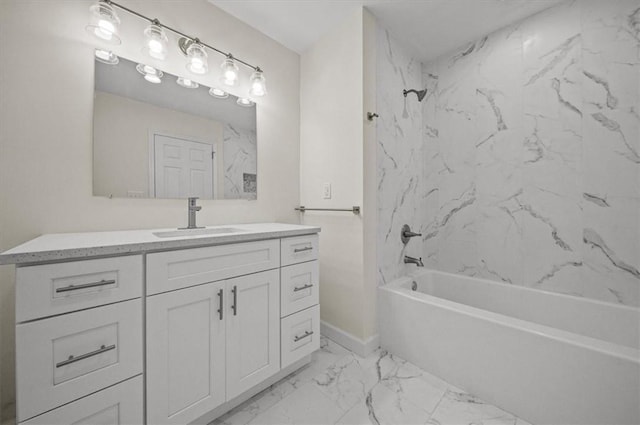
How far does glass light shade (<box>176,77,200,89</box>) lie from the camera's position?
150cm

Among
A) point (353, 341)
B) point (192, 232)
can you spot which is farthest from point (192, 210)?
point (353, 341)

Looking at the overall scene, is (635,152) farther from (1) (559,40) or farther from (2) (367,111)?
(2) (367,111)

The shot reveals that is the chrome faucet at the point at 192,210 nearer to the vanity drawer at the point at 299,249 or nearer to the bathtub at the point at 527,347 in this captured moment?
the vanity drawer at the point at 299,249

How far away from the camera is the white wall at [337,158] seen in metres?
1.69

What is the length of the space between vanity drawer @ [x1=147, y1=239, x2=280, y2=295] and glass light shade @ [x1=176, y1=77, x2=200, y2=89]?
1.11 metres

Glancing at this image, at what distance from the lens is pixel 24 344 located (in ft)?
2.33

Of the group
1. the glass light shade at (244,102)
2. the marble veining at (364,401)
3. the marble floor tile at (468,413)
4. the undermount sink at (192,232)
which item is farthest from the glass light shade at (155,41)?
the marble floor tile at (468,413)

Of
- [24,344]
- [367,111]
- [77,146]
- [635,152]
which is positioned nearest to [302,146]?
[367,111]

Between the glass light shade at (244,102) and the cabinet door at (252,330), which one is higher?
the glass light shade at (244,102)

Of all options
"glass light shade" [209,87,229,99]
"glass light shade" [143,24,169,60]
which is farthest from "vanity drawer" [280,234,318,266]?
"glass light shade" [143,24,169,60]

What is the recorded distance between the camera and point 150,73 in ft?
4.54

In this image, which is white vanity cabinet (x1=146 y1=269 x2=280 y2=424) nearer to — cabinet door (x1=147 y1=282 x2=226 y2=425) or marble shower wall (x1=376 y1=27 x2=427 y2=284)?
cabinet door (x1=147 y1=282 x2=226 y2=425)

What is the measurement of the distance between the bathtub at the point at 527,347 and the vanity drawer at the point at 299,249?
2.15 feet

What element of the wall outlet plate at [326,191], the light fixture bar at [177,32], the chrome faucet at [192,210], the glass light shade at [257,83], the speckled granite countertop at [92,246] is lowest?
the speckled granite countertop at [92,246]
